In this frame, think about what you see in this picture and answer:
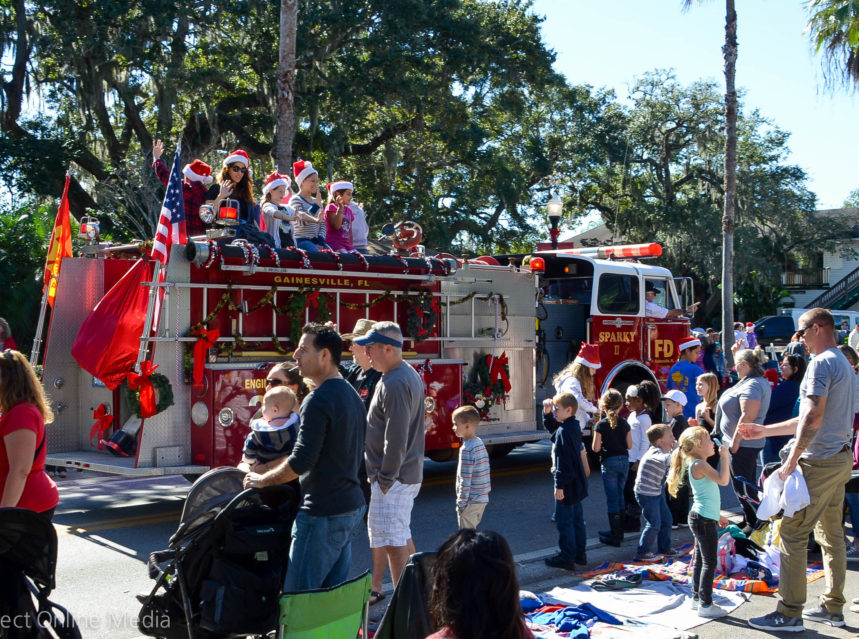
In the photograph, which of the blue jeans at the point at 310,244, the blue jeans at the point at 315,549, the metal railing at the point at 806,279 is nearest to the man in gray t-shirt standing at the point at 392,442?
the blue jeans at the point at 315,549

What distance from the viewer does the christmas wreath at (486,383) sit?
10227 millimetres

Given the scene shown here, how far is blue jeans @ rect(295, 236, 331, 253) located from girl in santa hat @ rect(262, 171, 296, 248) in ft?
0.33

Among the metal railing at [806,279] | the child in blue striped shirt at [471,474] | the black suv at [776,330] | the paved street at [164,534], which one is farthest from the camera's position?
the metal railing at [806,279]

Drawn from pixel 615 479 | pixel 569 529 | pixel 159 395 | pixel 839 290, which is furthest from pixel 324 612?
pixel 839 290

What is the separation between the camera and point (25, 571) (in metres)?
3.86

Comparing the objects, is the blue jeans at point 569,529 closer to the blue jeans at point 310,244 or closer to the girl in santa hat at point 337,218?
the blue jeans at point 310,244

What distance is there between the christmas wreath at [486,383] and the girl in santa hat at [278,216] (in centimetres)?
274

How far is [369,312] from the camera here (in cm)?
940

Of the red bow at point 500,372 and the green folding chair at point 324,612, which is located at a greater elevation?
the red bow at point 500,372

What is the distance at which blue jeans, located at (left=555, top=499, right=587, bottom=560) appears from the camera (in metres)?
6.94

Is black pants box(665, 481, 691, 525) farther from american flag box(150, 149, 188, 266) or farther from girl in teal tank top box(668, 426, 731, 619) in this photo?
american flag box(150, 149, 188, 266)

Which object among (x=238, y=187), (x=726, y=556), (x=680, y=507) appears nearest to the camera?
(x=726, y=556)

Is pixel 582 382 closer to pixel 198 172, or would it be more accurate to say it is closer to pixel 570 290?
pixel 570 290

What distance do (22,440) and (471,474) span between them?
3059mm
